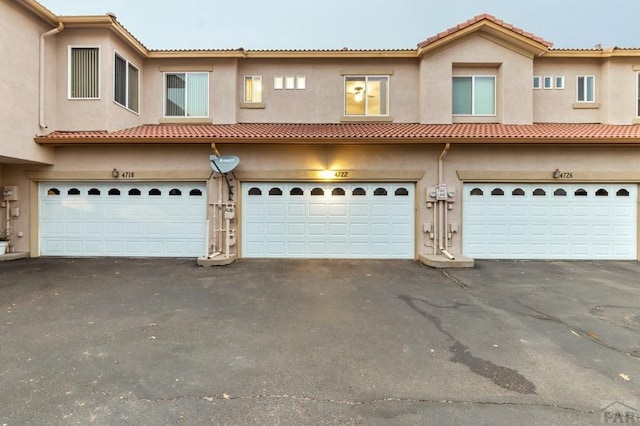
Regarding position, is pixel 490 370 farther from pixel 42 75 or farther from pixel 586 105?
pixel 42 75

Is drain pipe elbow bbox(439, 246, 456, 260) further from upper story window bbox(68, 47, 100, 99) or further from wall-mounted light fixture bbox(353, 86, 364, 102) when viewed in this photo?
upper story window bbox(68, 47, 100, 99)

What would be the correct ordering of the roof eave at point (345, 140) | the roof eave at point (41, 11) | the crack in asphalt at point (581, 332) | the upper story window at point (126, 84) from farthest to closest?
the upper story window at point (126, 84)
the roof eave at point (345, 140)
the roof eave at point (41, 11)
the crack in asphalt at point (581, 332)

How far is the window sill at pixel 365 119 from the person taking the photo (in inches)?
438

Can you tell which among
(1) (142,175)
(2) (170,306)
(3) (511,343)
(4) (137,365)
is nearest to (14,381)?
(4) (137,365)

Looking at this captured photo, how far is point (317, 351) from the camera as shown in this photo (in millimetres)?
3785

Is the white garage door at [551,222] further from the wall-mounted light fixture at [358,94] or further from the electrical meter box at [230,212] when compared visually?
the electrical meter box at [230,212]

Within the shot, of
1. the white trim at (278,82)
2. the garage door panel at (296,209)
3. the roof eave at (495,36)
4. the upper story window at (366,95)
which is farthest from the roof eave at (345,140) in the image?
the roof eave at (495,36)

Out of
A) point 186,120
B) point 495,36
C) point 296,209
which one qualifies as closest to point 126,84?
point 186,120

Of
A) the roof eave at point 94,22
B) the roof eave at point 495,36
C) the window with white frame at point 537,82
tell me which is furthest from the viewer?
the window with white frame at point 537,82

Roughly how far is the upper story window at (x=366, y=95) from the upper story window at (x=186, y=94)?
5.03 m

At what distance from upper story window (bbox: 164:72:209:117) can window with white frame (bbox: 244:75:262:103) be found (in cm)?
134

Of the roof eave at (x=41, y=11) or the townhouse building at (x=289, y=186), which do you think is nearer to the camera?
the roof eave at (x=41, y=11)

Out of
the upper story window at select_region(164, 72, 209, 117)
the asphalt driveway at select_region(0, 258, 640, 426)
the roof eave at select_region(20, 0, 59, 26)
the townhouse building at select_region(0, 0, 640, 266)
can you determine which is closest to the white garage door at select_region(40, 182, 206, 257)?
the townhouse building at select_region(0, 0, 640, 266)

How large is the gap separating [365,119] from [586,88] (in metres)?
7.92
